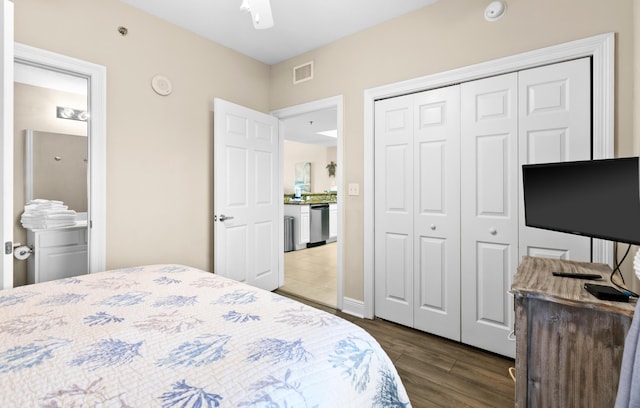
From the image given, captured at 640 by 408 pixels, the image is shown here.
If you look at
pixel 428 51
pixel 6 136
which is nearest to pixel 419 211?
pixel 428 51

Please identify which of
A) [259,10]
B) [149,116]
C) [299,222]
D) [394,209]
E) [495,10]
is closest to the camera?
[259,10]

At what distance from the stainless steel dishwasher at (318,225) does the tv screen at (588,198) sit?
4964 millimetres

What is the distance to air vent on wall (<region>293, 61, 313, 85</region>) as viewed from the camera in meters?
3.09

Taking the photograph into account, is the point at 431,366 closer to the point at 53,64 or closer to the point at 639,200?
the point at 639,200

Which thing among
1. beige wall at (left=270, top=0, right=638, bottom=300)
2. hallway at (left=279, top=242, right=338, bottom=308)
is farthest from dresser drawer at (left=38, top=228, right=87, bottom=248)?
beige wall at (left=270, top=0, right=638, bottom=300)

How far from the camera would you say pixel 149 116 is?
250cm

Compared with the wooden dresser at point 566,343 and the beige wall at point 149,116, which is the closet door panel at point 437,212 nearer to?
the wooden dresser at point 566,343

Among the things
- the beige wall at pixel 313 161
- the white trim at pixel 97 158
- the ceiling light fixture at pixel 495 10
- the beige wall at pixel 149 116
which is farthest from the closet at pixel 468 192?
the beige wall at pixel 313 161

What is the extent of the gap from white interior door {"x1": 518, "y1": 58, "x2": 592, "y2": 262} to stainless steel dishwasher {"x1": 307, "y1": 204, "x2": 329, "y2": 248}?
4.58m

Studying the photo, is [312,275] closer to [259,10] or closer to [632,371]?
[259,10]

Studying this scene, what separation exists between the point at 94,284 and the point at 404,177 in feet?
Answer: 7.13

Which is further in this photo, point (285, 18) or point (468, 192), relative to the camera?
point (285, 18)

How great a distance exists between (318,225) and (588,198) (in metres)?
5.41

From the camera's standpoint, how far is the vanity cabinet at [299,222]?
19.9ft
